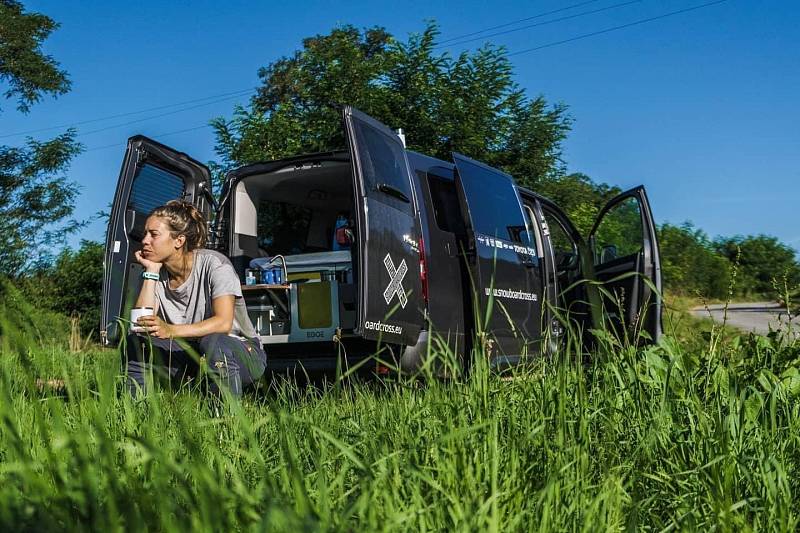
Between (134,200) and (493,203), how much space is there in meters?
2.60

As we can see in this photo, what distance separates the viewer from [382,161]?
620 centimetres

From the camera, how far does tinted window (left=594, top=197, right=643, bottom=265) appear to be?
8.20 m

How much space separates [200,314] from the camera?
539 centimetres

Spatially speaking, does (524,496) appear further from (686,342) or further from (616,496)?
(686,342)

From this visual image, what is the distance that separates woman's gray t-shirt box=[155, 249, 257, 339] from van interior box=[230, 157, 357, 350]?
4.03 feet

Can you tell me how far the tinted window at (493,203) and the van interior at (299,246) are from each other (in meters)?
0.89

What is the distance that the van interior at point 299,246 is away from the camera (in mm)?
6867

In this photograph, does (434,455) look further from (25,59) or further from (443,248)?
(25,59)

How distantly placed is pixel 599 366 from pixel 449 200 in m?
3.06

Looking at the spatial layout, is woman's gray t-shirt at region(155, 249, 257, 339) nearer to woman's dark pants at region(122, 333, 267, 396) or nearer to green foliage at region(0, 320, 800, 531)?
woman's dark pants at region(122, 333, 267, 396)

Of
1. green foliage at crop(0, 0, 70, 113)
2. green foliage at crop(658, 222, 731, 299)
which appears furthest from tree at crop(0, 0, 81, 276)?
green foliage at crop(658, 222, 731, 299)

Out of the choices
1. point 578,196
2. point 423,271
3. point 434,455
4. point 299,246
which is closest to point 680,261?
point 578,196

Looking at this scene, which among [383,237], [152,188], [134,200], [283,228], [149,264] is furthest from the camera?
[283,228]

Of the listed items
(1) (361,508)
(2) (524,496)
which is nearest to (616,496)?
(2) (524,496)
